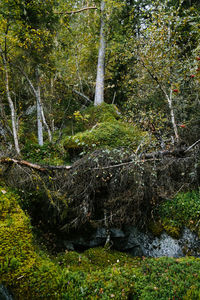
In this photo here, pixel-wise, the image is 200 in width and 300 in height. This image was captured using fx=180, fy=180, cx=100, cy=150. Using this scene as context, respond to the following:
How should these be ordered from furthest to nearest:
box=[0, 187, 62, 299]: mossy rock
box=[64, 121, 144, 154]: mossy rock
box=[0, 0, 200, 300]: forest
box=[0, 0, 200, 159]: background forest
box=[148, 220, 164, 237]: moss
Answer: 1. box=[64, 121, 144, 154]: mossy rock
2. box=[0, 0, 200, 159]: background forest
3. box=[148, 220, 164, 237]: moss
4. box=[0, 0, 200, 300]: forest
5. box=[0, 187, 62, 299]: mossy rock

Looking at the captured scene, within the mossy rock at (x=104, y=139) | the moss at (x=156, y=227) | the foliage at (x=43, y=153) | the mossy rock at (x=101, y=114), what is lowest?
the moss at (x=156, y=227)

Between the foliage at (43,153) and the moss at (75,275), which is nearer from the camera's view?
the moss at (75,275)

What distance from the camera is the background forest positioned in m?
6.07

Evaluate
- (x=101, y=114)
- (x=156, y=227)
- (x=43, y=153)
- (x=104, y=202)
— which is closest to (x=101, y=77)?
(x=101, y=114)

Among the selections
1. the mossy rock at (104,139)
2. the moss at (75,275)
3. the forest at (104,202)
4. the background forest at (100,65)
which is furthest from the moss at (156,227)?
the mossy rock at (104,139)

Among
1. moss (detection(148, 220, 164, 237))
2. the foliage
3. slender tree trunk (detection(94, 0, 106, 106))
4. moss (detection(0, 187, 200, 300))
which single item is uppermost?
slender tree trunk (detection(94, 0, 106, 106))

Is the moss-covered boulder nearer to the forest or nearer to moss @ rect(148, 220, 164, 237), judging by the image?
the forest

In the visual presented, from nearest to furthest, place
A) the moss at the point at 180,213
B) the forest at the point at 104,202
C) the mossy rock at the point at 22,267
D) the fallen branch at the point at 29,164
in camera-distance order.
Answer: the mossy rock at the point at 22,267, the forest at the point at 104,202, the fallen branch at the point at 29,164, the moss at the point at 180,213

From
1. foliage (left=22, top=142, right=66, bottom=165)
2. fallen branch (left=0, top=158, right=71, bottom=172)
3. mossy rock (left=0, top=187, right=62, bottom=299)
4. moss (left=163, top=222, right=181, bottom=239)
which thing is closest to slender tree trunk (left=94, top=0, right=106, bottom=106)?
foliage (left=22, top=142, right=66, bottom=165)

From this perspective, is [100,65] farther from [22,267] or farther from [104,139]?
[22,267]

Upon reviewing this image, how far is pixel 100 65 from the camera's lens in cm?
983

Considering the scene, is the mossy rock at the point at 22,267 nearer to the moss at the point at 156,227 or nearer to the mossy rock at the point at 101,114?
the moss at the point at 156,227

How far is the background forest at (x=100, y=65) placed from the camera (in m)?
6.07

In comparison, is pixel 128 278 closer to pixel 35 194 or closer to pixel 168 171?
pixel 168 171
